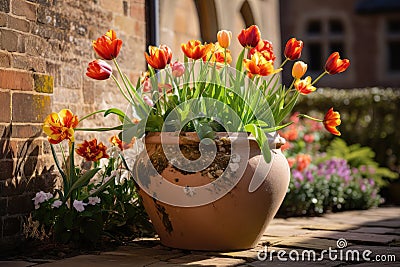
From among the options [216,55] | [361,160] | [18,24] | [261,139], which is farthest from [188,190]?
[361,160]

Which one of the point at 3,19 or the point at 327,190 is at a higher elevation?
the point at 3,19

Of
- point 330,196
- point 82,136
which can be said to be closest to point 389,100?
point 330,196

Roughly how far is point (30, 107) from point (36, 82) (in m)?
0.17

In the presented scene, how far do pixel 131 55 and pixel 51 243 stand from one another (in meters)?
1.77

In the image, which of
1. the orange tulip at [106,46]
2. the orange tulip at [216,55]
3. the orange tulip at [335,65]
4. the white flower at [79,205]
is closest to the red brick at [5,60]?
the orange tulip at [106,46]

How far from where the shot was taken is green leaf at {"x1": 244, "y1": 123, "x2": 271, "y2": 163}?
3.98 metres

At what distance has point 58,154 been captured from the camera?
4.64m

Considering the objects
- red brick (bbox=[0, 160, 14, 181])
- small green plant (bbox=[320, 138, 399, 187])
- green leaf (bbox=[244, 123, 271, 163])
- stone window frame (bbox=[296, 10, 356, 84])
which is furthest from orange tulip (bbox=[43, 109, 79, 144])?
stone window frame (bbox=[296, 10, 356, 84])

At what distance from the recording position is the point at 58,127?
4164 millimetres

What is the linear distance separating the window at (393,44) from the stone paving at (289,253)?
1212cm

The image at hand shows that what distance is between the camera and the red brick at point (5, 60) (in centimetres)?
Result: 405

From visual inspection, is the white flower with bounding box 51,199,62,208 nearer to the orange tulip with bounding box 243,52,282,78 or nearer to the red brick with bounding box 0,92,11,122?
the red brick with bounding box 0,92,11,122

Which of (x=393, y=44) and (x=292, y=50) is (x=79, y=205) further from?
(x=393, y=44)

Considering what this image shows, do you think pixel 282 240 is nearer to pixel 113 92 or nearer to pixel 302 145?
pixel 113 92
